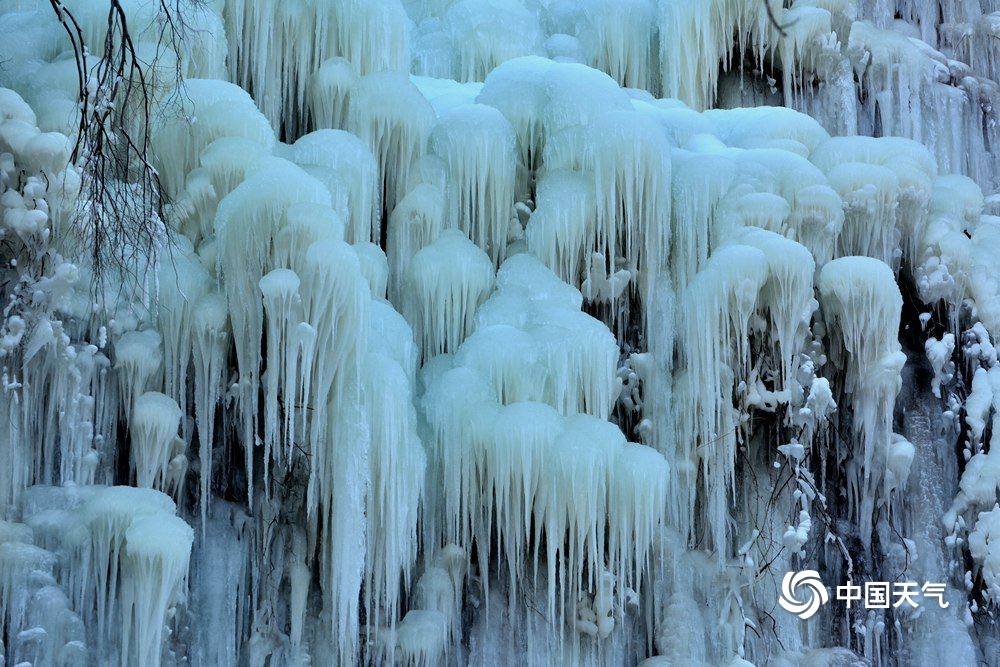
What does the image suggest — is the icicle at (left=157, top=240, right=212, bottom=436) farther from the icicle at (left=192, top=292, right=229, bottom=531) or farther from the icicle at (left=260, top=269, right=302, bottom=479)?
the icicle at (left=260, top=269, right=302, bottom=479)

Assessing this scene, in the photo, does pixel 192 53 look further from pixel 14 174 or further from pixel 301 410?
pixel 301 410

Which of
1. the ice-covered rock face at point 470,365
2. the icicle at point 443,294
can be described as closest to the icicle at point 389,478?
the ice-covered rock face at point 470,365

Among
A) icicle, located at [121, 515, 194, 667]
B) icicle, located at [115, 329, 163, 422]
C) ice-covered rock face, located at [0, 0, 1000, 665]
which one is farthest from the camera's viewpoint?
icicle, located at [115, 329, 163, 422]

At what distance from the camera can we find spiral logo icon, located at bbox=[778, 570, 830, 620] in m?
7.98

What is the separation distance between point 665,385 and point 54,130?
10.9 feet

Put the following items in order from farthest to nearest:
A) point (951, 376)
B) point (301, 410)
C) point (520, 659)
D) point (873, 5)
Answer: point (873, 5) < point (951, 376) < point (520, 659) < point (301, 410)

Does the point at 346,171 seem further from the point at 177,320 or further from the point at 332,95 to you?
the point at 177,320

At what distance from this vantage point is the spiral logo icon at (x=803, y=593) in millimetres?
7984

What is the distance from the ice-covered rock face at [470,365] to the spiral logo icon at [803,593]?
6 centimetres

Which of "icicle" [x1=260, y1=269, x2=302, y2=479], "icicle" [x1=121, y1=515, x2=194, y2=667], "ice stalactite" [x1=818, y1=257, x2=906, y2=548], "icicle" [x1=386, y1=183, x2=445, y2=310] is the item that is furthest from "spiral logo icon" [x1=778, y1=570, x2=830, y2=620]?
"icicle" [x1=121, y1=515, x2=194, y2=667]

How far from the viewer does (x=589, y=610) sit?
24.8 feet

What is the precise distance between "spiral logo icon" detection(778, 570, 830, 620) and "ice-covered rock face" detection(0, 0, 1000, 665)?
0.20ft

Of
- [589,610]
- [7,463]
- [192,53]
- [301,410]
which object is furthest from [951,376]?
[7,463]

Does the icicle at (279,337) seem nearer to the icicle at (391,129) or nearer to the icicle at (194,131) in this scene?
the icicle at (194,131)
